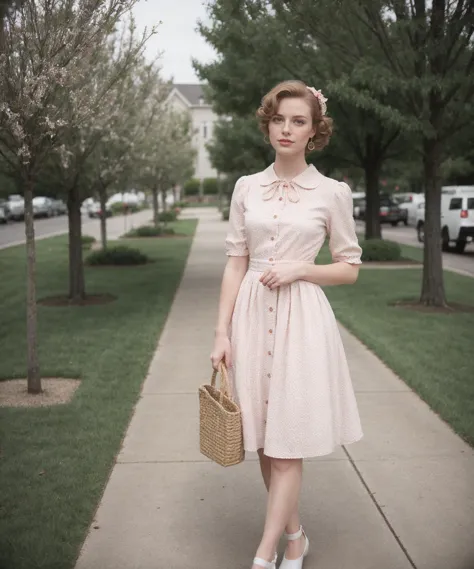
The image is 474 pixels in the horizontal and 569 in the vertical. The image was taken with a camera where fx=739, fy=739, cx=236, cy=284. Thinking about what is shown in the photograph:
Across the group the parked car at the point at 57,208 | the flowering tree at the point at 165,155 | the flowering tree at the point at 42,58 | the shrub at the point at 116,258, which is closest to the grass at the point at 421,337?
the flowering tree at the point at 42,58

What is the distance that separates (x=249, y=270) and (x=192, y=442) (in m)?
2.23

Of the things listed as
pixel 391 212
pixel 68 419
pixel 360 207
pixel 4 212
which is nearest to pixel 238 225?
pixel 68 419

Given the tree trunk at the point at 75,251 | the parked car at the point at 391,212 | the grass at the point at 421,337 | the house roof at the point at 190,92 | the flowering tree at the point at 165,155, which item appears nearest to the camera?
the grass at the point at 421,337

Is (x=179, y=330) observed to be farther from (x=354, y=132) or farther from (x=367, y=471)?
(x=354, y=132)

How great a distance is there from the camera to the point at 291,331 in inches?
118

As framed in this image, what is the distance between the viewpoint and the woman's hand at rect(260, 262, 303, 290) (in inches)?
115

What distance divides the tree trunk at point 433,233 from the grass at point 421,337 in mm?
529

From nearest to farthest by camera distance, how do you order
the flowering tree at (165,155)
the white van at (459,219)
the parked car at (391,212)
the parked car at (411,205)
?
the flowering tree at (165,155) → the white van at (459,219) → the parked car at (411,205) → the parked car at (391,212)

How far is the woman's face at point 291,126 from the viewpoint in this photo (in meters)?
3.00

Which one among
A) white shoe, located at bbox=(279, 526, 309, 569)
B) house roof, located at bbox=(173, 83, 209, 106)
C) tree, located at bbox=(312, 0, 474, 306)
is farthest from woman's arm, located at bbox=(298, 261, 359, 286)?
house roof, located at bbox=(173, 83, 209, 106)

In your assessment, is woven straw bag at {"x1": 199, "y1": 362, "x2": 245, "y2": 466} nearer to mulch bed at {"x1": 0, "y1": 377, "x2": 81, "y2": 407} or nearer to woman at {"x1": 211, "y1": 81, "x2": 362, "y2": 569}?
woman at {"x1": 211, "y1": 81, "x2": 362, "y2": 569}

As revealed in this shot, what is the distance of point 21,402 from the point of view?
239 inches

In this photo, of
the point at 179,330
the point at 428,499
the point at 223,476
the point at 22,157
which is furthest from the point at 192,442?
the point at 179,330

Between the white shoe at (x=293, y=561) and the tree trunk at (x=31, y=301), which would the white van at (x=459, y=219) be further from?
the white shoe at (x=293, y=561)
